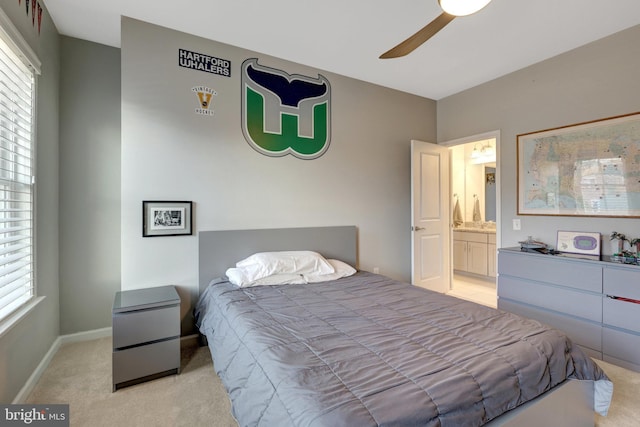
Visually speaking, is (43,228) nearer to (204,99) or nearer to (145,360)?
(145,360)

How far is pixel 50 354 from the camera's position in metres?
2.42

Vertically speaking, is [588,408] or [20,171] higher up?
[20,171]

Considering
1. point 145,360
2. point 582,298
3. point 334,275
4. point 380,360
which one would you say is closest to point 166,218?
point 145,360

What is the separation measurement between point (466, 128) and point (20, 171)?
14.5 ft

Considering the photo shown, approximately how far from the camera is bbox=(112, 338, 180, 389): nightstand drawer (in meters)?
2.02

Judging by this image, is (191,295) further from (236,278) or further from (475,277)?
(475,277)

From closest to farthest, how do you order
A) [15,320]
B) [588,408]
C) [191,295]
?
[588,408]
[15,320]
[191,295]

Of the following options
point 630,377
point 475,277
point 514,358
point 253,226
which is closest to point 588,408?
point 514,358

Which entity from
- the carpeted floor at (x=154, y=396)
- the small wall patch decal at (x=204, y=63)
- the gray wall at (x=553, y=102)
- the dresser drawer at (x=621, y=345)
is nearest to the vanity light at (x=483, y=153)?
the gray wall at (x=553, y=102)

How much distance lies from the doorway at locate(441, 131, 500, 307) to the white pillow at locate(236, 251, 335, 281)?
2346 mm

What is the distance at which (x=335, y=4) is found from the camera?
7.41 feet

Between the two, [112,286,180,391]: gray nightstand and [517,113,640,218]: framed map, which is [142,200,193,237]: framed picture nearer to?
[112,286,180,391]: gray nightstand

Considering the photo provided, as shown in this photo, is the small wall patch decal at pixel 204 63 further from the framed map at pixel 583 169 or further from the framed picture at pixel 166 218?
the framed map at pixel 583 169

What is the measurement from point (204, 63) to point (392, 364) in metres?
2.82
